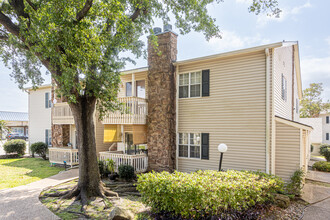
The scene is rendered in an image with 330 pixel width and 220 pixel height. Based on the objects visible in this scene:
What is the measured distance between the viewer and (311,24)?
1245 cm

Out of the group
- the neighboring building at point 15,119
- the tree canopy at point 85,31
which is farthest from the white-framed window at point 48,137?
the neighboring building at point 15,119

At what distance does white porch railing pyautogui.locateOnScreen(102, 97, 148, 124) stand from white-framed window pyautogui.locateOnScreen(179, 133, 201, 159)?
7.72 ft

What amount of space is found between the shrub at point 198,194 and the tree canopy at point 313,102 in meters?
35.8

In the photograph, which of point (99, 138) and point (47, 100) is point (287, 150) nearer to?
point (99, 138)

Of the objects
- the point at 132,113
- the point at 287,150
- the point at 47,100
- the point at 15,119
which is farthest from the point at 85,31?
the point at 15,119

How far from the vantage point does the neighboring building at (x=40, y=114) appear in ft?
58.0

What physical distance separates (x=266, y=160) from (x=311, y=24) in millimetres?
9663

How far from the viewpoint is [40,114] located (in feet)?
59.8

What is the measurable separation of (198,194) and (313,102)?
38.5 meters

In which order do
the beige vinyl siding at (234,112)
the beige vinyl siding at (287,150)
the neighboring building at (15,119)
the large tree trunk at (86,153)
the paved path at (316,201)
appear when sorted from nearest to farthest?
the paved path at (316,201)
the large tree trunk at (86,153)
the beige vinyl siding at (287,150)
the beige vinyl siding at (234,112)
the neighboring building at (15,119)

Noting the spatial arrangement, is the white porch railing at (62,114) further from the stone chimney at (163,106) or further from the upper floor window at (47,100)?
the stone chimney at (163,106)

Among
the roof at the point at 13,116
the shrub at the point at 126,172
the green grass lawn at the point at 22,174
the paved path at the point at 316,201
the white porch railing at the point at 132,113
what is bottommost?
the green grass lawn at the point at 22,174

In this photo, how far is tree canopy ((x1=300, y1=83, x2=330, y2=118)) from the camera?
3369cm

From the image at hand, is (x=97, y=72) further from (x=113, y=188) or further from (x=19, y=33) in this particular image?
(x=113, y=188)
